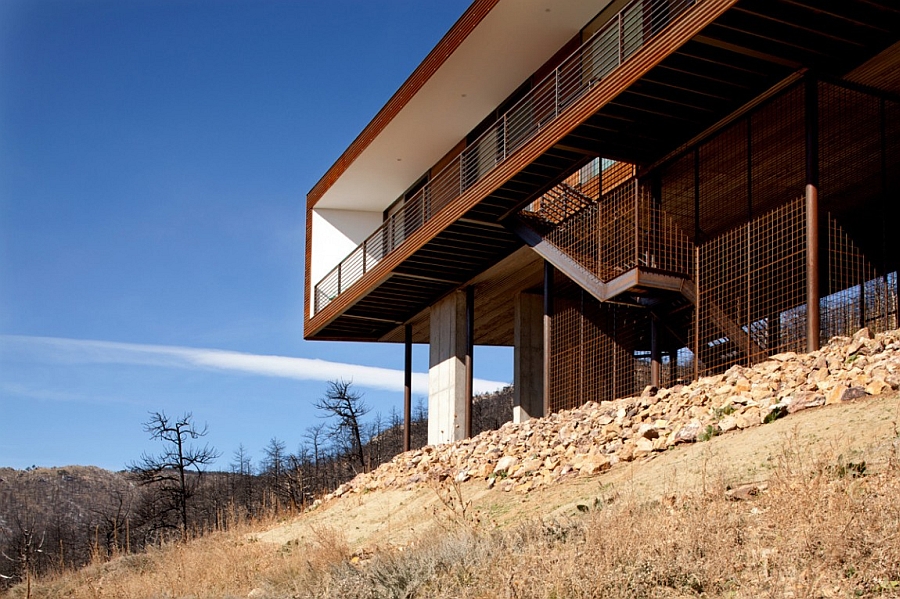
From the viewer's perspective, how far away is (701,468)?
411 inches

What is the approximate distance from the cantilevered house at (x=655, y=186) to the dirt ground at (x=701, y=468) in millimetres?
3695

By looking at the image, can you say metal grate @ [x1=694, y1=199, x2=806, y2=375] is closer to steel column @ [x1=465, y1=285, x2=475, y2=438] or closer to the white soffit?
the white soffit

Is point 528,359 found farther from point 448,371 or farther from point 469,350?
point 448,371

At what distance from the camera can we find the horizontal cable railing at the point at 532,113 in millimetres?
17312

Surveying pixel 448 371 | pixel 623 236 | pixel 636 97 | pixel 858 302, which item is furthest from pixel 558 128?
pixel 448 371

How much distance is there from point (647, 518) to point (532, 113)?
1419 centimetres

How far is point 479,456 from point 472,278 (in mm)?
8570

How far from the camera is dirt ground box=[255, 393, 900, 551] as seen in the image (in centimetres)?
929

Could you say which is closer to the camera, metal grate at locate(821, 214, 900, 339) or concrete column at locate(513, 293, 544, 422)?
metal grate at locate(821, 214, 900, 339)

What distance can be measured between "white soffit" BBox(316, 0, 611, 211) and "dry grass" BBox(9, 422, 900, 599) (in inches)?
513

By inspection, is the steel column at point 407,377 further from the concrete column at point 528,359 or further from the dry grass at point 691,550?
the dry grass at point 691,550

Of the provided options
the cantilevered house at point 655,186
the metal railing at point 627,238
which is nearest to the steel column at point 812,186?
the cantilevered house at point 655,186

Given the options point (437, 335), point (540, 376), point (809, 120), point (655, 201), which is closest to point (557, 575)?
point (809, 120)

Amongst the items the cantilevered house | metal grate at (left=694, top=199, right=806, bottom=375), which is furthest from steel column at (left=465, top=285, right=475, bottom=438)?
metal grate at (left=694, top=199, right=806, bottom=375)
